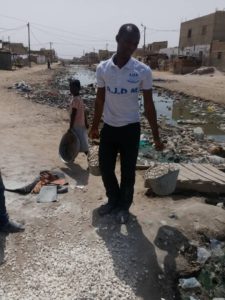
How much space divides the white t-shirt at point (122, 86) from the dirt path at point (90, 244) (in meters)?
1.06

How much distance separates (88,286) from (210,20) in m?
47.0

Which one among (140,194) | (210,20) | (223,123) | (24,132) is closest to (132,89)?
(140,194)

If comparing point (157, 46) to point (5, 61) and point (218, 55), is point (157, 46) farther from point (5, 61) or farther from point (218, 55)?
point (5, 61)

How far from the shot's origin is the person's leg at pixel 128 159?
344 centimetres

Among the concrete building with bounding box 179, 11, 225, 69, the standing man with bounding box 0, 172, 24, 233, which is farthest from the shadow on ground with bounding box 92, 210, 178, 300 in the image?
the concrete building with bounding box 179, 11, 225, 69

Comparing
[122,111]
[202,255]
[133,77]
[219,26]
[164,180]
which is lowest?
[202,255]

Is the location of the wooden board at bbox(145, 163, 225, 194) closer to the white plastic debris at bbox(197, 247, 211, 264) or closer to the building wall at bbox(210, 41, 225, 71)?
the white plastic debris at bbox(197, 247, 211, 264)

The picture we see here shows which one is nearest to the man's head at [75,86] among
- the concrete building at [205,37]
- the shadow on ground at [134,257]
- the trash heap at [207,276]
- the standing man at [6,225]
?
the shadow on ground at [134,257]

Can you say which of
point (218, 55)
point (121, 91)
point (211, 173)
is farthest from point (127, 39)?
point (218, 55)

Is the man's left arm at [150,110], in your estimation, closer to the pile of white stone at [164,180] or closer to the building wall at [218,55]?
the pile of white stone at [164,180]

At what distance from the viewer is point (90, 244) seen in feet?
10.9

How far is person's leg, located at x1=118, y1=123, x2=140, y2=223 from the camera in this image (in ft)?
11.3

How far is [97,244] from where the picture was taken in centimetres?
332

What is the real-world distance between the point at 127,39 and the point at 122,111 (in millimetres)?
634
